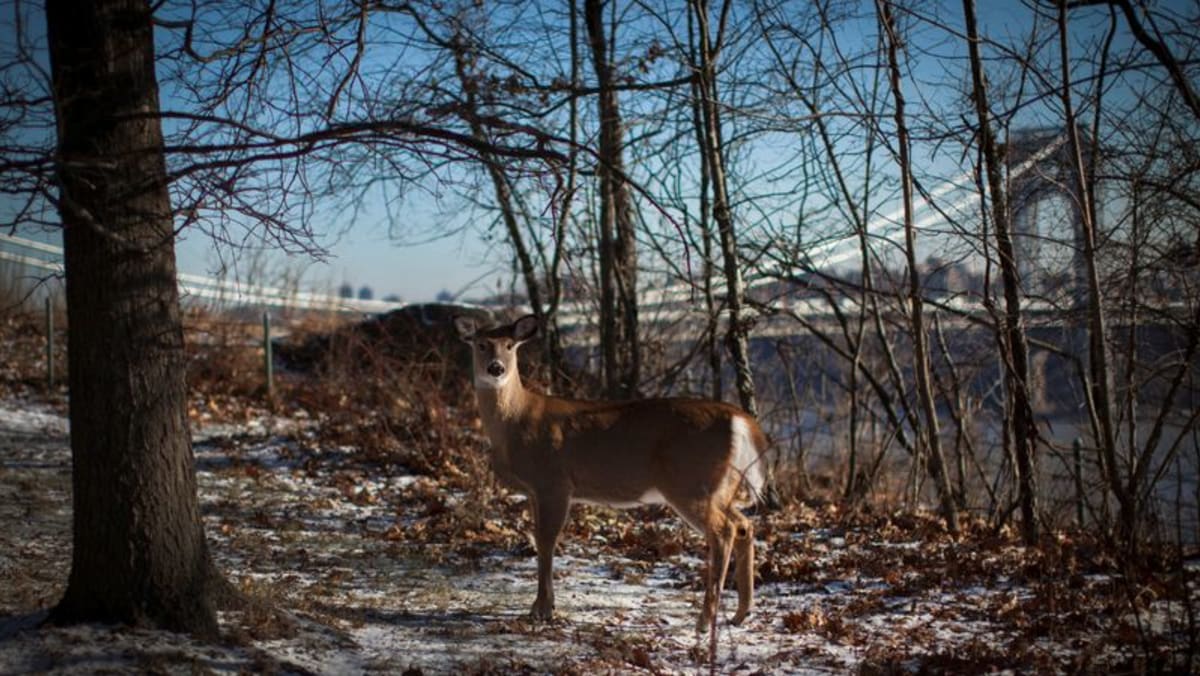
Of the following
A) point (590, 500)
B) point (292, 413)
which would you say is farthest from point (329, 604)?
point (292, 413)

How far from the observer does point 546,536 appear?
600cm

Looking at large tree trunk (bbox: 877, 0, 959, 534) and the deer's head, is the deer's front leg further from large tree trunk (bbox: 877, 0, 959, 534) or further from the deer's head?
large tree trunk (bbox: 877, 0, 959, 534)

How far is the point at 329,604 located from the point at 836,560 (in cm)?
351

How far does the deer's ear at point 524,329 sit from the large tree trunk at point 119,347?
259 centimetres

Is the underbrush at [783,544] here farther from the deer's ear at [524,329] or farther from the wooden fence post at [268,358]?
the deer's ear at [524,329]

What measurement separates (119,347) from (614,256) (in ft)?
22.6

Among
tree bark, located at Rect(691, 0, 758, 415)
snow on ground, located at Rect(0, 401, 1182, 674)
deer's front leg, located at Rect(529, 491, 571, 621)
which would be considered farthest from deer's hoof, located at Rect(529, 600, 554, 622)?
tree bark, located at Rect(691, 0, 758, 415)

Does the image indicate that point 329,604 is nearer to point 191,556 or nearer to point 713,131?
point 191,556

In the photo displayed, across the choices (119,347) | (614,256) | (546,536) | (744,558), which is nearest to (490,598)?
(546,536)

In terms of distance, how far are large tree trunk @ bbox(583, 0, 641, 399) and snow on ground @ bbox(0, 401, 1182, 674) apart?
99.8 inches

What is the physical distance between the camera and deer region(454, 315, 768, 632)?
5.86 m

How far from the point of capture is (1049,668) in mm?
4590

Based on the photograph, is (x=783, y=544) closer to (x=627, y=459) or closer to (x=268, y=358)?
(x=627, y=459)

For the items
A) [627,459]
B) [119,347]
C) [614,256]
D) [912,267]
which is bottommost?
[627,459]
